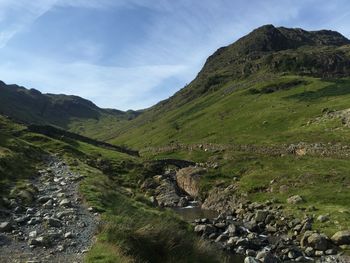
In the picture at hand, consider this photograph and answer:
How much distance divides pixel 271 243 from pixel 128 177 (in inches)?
1807

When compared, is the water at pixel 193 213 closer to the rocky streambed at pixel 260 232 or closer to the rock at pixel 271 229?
the rocky streambed at pixel 260 232

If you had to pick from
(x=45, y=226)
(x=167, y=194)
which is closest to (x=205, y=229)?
(x=45, y=226)

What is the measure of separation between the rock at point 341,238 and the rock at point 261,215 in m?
12.4

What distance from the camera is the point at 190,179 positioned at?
3319 inches

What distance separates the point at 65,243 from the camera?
21438 millimetres

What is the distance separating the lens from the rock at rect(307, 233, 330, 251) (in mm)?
42250

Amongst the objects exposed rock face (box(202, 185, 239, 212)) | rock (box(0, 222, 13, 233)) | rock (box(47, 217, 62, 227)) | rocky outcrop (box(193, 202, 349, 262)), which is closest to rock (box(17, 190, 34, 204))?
rock (box(47, 217, 62, 227))

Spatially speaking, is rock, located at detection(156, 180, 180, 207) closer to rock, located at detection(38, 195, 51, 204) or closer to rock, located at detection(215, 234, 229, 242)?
rock, located at detection(215, 234, 229, 242)

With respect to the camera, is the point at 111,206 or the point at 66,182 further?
the point at 66,182

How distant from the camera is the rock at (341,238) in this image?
42406mm

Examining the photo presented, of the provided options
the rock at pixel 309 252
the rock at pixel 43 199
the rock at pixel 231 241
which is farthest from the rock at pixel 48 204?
the rock at pixel 309 252

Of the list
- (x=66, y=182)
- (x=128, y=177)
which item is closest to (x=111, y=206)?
(x=66, y=182)

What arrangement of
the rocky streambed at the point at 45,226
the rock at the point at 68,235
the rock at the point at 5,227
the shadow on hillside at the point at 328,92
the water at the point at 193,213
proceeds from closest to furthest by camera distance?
1. the rocky streambed at the point at 45,226
2. the rock at the point at 68,235
3. the rock at the point at 5,227
4. the water at the point at 193,213
5. the shadow on hillside at the point at 328,92

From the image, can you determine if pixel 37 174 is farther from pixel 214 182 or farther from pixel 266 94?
pixel 266 94
